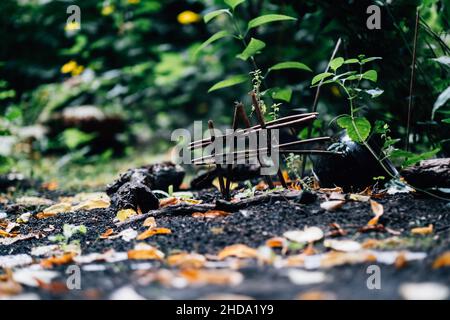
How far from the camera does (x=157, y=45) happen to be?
735cm

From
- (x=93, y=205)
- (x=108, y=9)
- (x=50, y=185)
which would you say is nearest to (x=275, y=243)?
(x=93, y=205)

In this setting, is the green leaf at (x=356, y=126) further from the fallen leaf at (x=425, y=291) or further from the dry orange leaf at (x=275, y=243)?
the fallen leaf at (x=425, y=291)

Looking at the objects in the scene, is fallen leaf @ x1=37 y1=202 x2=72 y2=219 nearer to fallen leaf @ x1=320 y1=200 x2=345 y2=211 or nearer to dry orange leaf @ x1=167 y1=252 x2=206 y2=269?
dry orange leaf @ x1=167 y1=252 x2=206 y2=269

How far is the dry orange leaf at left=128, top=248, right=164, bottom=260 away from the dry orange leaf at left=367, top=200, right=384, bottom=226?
0.81 meters

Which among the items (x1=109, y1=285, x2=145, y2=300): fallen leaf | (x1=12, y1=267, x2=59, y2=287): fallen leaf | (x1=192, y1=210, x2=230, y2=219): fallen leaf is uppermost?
(x1=192, y1=210, x2=230, y2=219): fallen leaf

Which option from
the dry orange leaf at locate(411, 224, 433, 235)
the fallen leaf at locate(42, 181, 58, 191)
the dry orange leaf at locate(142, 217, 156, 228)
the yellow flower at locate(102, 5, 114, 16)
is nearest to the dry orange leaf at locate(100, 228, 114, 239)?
the dry orange leaf at locate(142, 217, 156, 228)

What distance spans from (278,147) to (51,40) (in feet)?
21.3

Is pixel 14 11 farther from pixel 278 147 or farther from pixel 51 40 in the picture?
pixel 278 147

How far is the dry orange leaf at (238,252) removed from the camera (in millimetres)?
1514

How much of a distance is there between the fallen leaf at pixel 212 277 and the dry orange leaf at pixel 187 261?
0.27 ft

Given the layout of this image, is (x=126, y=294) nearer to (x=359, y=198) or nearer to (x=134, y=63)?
(x=359, y=198)

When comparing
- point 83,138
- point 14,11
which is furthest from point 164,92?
point 14,11

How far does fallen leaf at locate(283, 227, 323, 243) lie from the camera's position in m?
1.61

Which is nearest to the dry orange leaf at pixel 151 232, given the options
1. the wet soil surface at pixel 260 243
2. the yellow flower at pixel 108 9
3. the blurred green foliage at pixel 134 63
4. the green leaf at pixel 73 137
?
the wet soil surface at pixel 260 243
